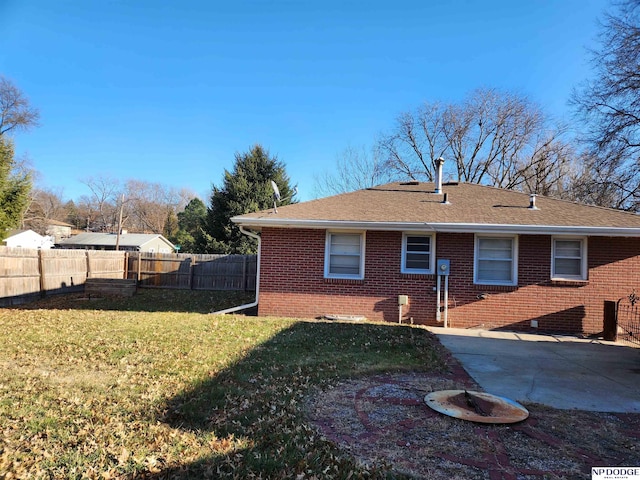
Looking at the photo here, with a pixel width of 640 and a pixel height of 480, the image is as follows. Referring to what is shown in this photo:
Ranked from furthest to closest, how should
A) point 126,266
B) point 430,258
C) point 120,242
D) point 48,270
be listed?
1. point 120,242
2. point 126,266
3. point 48,270
4. point 430,258

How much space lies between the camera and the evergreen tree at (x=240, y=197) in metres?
22.2

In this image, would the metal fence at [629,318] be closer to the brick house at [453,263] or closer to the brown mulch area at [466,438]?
the brick house at [453,263]

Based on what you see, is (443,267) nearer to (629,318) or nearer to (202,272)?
(629,318)

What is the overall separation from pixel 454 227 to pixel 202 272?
11.5m

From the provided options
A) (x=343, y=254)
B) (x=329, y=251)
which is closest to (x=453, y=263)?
(x=343, y=254)

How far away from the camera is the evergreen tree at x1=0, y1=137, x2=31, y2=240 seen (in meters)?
13.0

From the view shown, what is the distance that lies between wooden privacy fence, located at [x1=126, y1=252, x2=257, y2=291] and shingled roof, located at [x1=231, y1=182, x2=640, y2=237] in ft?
21.3

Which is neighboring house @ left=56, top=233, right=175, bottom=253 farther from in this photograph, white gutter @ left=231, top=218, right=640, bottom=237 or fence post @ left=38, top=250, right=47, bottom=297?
white gutter @ left=231, top=218, right=640, bottom=237

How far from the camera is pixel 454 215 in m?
10.5

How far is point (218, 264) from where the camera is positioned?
17406mm

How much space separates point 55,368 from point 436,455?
5.14 m

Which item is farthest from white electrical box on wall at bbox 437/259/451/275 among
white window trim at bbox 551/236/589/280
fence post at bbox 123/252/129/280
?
fence post at bbox 123/252/129/280

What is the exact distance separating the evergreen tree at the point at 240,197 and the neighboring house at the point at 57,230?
44.9 m

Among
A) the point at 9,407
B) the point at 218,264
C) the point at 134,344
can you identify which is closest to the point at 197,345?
→ the point at 134,344
